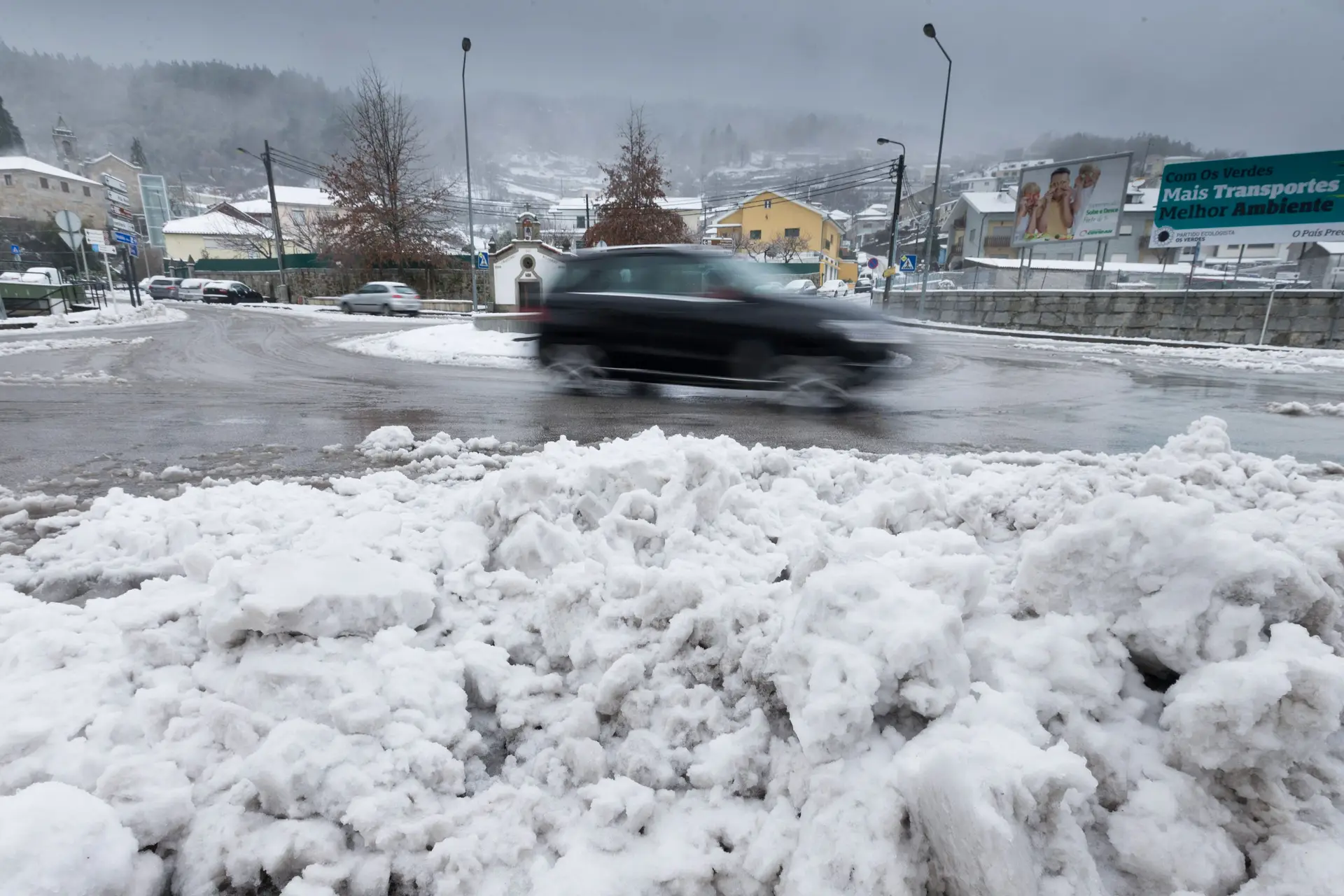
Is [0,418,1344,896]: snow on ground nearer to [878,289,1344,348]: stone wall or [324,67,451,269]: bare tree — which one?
[878,289,1344,348]: stone wall

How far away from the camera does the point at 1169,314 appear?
1903 centimetres

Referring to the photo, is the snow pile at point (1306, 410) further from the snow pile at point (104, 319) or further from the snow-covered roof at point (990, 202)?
the snow-covered roof at point (990, 202)

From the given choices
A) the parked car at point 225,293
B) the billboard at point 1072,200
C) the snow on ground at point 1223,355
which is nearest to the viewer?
the snow on ground at point 1223,355

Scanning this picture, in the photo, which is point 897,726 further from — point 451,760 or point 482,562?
point 482,562

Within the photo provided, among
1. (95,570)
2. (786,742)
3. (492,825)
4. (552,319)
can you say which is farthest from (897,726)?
(552,319)

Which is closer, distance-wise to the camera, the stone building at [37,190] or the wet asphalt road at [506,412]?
the wet asphalt road at [506,412]

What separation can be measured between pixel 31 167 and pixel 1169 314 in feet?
343

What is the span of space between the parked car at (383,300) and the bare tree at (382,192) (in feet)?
28.4

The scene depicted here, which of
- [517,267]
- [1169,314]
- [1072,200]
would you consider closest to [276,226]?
[517,267]

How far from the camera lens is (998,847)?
1305 millimetres

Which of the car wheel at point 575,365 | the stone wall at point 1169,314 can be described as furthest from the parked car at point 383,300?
the car wheel at point 575,365

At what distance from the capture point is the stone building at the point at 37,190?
7062 centimetres

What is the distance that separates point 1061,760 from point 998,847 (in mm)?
288

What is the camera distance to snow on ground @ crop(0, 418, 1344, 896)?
1.43 m
